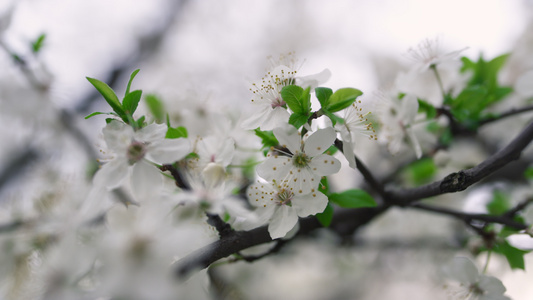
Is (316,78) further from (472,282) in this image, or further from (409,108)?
(472,282)

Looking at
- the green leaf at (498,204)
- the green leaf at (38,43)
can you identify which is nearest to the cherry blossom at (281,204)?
the green leaf at (498,204)

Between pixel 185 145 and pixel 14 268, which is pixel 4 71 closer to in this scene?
pixel 14 268

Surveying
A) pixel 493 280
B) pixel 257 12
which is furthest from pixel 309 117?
pixel 257 12

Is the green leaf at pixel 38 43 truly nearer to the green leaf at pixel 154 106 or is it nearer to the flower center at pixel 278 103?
the green leaf at pixel 154 106

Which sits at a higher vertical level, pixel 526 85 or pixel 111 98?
pixel 111 98

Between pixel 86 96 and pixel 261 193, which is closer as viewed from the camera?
→ pixel 261 193

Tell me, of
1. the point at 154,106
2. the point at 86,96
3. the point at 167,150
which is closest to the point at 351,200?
the point at 167,150

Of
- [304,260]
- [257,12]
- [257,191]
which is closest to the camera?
[257,191]
